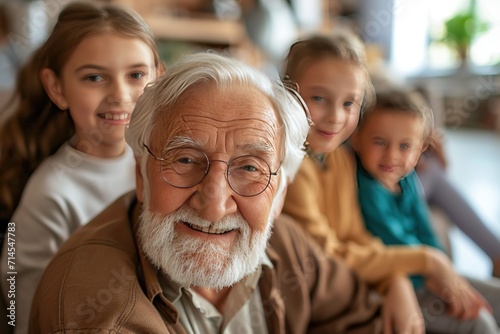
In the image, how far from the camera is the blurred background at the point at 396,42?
3.87 ft

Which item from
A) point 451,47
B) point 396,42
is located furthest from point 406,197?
point 451,47

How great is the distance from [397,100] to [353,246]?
425 mm

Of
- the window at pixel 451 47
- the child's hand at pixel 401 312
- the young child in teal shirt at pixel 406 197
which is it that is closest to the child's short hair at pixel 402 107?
the young child in teal shirt at pixel 406 197

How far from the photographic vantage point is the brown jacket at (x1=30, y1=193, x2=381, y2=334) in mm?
617

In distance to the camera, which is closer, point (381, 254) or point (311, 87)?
point (311, 87)

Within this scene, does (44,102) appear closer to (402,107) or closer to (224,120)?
(224,120)

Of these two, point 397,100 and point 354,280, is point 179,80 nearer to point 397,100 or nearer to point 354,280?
point 397,100

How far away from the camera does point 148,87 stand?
63cm

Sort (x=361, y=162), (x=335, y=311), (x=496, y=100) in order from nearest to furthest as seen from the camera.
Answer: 1. (x=361, y=162)
2. (x=335, y=311)
3. (x=496, y=100)

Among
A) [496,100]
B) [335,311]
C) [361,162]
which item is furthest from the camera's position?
[496,100]

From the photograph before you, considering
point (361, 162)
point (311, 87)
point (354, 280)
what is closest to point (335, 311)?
point (354, 280)

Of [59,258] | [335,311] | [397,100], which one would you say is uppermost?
[397,100]

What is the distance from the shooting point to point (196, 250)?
64 cm

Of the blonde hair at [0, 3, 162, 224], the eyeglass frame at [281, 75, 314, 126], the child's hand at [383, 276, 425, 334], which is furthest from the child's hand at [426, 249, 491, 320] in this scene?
the blonde hair at [0, 3, 162, 224]
